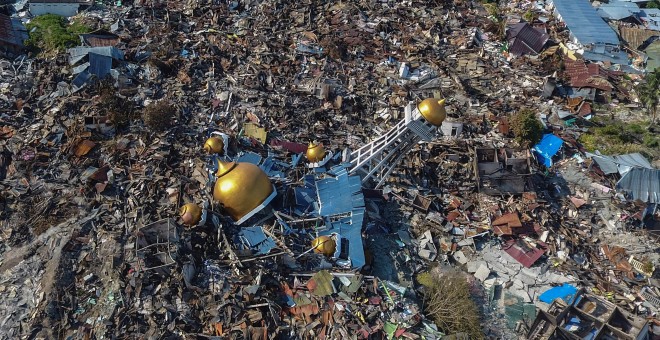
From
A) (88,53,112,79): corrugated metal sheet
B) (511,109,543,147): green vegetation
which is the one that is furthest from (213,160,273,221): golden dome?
(511,109,543,147): green vegetation

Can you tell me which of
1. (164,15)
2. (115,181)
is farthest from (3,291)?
(164,15)

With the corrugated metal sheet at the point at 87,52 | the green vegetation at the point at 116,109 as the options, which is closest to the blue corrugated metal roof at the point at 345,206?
the green vegetation at the point at 116,109

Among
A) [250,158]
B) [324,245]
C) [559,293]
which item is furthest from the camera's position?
[250,158]

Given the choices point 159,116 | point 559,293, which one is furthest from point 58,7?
point 559,293

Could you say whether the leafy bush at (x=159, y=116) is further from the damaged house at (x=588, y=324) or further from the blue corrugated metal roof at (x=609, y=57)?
the blue corrugated metal roof at (x=609, y=57)

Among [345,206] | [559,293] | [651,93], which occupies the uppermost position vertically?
[651,93]

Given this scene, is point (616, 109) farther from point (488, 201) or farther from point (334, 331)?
point (334, 331)

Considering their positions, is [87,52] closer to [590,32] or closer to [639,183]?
[639,183]
